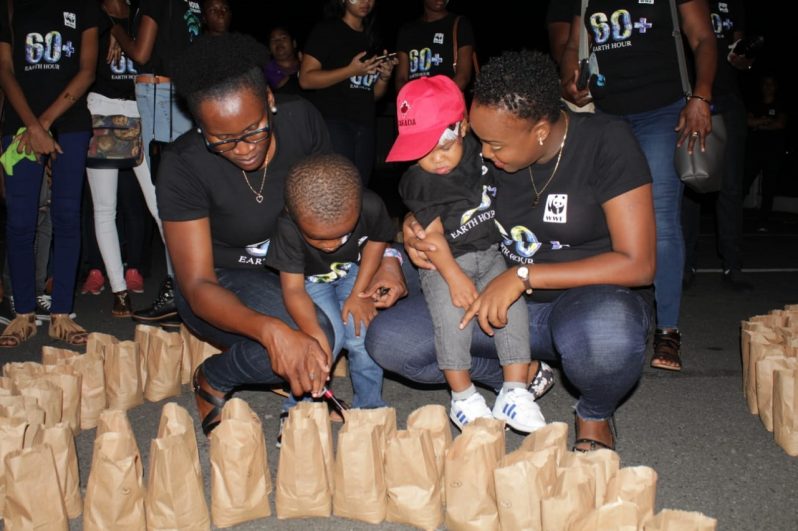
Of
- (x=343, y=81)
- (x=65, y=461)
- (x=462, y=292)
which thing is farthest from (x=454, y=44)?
(x=65, y=461)

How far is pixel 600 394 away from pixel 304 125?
4.87 ft

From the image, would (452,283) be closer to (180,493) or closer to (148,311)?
(180,493)

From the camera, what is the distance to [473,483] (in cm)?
214

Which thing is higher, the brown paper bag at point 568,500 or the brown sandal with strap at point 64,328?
the brown paper bag at point 568,500

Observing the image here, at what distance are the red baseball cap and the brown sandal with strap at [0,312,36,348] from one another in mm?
2473

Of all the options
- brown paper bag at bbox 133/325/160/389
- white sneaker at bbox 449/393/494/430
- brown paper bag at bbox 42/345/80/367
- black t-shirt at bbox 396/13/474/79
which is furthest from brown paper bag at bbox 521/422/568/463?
black t-shirt at bbox 396/13/474/79

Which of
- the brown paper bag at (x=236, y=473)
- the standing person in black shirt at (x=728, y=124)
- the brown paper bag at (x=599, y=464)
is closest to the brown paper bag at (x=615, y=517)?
the brown paper bag at (x=599, y=464)

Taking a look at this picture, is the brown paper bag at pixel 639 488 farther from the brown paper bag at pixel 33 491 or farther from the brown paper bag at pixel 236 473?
the brown paper bag at pixel 33 491

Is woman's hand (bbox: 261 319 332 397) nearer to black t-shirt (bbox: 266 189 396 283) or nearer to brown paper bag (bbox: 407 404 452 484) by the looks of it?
black t-shirt (bbox: 266 189 396 283)

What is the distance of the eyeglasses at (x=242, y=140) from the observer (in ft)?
8.42

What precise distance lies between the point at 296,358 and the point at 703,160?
1907 mm

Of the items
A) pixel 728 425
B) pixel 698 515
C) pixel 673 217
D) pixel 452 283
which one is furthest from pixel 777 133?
pixel 698 515

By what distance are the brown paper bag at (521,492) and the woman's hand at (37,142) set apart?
3.01 metres

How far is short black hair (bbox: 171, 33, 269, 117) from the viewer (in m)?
2.51
